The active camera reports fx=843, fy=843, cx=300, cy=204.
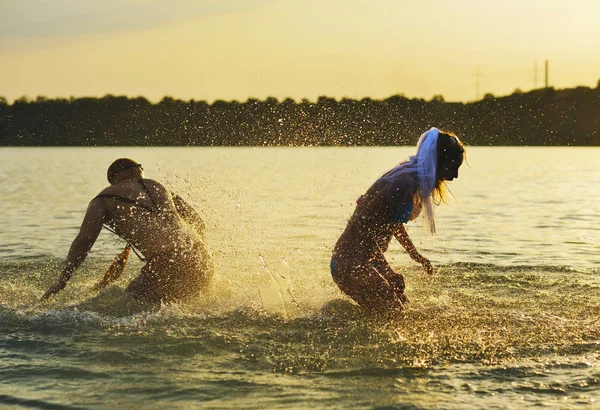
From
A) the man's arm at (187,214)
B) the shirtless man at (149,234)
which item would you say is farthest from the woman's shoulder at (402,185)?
the man's arm at (187,214)

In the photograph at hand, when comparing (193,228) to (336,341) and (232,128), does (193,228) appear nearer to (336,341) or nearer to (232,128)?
(336,341)

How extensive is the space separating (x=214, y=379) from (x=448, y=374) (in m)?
1.69

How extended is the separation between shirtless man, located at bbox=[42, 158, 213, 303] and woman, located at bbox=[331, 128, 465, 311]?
5.05 feet

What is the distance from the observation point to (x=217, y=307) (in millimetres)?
8305

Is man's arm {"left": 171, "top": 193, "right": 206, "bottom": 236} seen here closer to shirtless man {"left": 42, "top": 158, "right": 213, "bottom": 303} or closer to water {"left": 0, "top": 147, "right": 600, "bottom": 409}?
shirtless man {"left": 42, "top": 158, "right": 213, "bottom": 303}

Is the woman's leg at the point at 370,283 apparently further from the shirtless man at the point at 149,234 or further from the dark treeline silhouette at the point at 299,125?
the dark treeline silhouette at the point at 299,125

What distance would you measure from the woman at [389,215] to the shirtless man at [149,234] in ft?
5.05

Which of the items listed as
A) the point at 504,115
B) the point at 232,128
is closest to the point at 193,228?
the point at 232,128

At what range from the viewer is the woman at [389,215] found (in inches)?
290

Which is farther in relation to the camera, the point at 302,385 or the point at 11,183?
the point at 11,183

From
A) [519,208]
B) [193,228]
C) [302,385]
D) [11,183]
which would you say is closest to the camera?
[302,385]

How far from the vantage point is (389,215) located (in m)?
7.52

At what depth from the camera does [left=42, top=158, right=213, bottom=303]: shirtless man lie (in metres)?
8.11

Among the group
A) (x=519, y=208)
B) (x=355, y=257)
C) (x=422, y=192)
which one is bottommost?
(x=519, y=208)
